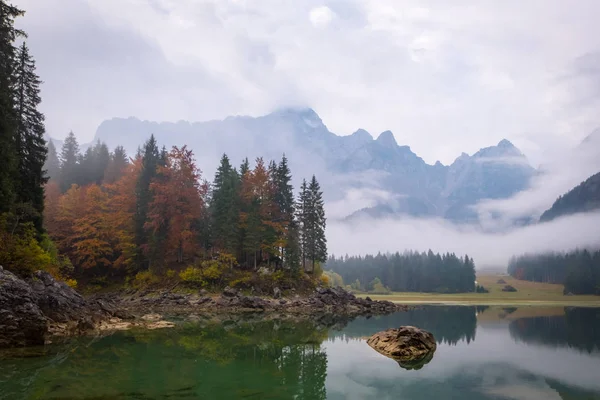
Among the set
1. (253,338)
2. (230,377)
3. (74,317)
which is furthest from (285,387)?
(74,317)

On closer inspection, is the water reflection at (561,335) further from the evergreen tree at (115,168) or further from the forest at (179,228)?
the evergreen tree at (115,168)

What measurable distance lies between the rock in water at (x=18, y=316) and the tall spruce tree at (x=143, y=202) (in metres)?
38.2

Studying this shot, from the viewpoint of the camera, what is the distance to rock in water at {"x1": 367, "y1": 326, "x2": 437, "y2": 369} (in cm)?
2908

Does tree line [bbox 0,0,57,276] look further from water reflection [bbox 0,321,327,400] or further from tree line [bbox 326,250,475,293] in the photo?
tree line [bbox 326,250,475,293]

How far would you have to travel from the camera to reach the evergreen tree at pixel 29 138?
39.7m

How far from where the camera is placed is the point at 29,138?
41.4 metres

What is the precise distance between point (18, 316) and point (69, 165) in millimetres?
76991

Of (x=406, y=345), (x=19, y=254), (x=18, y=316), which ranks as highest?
(x=19, y=254)

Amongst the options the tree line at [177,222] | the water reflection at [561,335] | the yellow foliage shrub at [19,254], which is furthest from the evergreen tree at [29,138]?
the water reflection at [561,335]

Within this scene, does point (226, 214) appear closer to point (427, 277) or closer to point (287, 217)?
point (287, 217)

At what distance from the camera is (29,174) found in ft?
132

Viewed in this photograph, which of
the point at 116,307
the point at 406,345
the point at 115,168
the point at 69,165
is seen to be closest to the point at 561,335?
the point at 406,345

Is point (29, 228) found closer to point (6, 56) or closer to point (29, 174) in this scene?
point (29, 174)

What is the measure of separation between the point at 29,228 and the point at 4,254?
8127 millimetres
